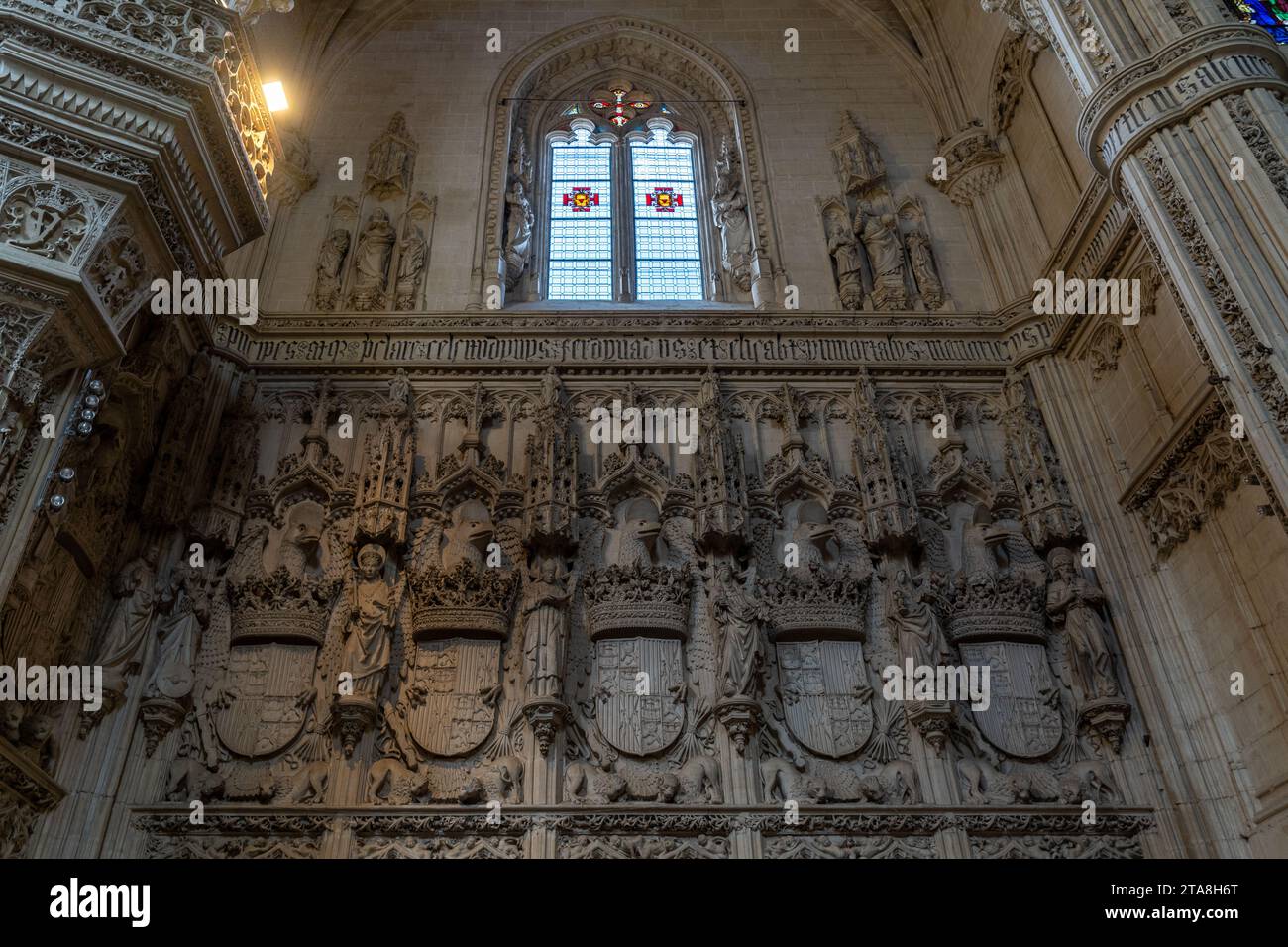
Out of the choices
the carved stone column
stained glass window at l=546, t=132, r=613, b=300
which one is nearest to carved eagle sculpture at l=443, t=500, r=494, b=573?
stained glass window at l=546, t=132, r=613, b=300

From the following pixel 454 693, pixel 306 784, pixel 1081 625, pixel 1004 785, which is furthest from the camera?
pixel 1081 625

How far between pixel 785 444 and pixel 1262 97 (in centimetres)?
537

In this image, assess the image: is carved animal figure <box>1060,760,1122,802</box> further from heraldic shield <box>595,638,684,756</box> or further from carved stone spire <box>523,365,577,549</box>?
carved stone spire <box>523,365,577,549</box>

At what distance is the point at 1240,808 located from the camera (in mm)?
8383

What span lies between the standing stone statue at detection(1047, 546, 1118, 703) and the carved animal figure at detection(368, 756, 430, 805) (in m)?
6.17

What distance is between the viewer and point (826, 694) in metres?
9.48

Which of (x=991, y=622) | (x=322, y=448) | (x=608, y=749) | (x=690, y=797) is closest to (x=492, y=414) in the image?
(x=322, y=448)

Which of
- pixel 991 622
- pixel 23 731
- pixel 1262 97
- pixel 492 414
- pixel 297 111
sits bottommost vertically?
pixel 23 731

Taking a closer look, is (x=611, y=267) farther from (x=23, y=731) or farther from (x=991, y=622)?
(x=23, y=731)

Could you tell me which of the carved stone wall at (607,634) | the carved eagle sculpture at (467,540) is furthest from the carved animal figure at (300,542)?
the carved eagle sculpture at (467,540)

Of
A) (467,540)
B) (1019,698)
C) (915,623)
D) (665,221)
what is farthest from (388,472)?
A: (1019,698)

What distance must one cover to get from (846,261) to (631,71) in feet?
18.2

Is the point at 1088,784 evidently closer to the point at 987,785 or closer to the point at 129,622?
the point at 987,785

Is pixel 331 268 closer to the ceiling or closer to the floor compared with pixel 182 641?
closer to the ceiling
